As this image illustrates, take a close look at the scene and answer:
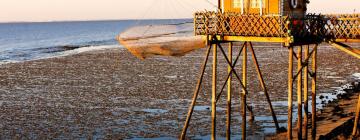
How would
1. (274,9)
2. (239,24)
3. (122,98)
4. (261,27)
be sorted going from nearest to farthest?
1. (261,27)
2. (239,24)
3. (274,9)
4. (122,98)

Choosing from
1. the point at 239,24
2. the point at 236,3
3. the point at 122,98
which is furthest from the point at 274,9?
the point at 122,98

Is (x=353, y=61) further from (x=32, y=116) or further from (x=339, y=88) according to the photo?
(x=32, y=116)

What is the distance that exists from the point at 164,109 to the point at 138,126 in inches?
188

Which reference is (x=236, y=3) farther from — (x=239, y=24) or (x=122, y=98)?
(x=122, y=98)

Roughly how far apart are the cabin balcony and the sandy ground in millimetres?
6344

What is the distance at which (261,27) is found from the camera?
2061cm

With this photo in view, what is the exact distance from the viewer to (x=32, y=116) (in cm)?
3181

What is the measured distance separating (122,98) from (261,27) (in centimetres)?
1902

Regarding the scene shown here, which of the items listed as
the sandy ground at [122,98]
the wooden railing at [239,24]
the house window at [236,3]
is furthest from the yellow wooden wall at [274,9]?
the sandy ground at [122,98]

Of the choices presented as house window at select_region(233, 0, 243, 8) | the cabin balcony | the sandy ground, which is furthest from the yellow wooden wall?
the sandy ground

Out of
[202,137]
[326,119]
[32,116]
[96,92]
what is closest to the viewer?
[202,137]

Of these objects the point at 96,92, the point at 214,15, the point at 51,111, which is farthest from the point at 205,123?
the point at 96,92

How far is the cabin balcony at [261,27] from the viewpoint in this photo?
797 inches

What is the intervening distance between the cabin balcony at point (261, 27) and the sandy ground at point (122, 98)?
634 centimetres
